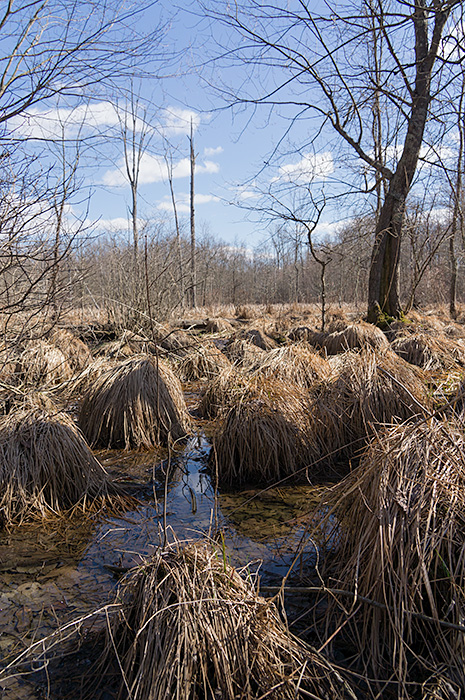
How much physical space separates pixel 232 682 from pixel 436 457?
126 centimetres

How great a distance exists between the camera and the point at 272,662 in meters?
1.76

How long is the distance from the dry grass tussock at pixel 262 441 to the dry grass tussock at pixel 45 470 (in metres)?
0.99

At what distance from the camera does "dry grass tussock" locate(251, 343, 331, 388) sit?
4.99 metres

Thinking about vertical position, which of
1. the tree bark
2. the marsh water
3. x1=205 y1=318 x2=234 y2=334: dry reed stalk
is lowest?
the marsh water

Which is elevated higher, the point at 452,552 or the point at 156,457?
the point at 452,552

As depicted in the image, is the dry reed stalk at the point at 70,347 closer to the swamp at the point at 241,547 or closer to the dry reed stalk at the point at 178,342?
the dry reed stalk at the point at 178,342

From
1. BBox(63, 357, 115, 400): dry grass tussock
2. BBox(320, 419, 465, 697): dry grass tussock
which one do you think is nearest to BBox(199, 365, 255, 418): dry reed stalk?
BBox(63, 357, 115, 400): dry grass tussock

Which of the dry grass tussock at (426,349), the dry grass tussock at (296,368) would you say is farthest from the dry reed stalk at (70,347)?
the dry grass tussock at (426,349)

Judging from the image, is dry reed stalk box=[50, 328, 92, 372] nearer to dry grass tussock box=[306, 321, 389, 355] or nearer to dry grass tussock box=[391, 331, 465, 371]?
dry grass tussock box=[306, 321, 389, 355]

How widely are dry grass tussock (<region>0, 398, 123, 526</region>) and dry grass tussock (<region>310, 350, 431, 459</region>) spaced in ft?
6.32

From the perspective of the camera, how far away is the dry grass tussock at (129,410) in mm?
4711

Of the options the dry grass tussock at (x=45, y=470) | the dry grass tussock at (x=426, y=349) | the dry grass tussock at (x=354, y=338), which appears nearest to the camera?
the dry grass tussock at (x=45, y=470)

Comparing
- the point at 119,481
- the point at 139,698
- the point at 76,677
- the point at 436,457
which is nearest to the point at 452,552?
the point at 436,457

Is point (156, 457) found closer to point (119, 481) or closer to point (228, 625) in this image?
point (119, 481)
